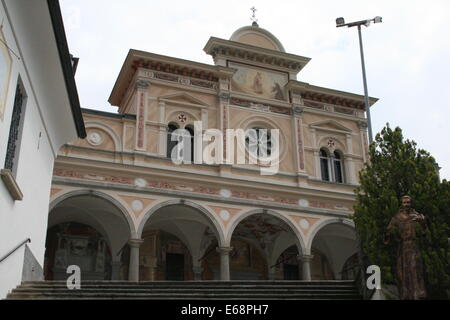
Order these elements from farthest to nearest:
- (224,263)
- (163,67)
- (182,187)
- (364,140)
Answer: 1. (364,140)
2. (163,67)
3. (182,187)
4. (224,263)

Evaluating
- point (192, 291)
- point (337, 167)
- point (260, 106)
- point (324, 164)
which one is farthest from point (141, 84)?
point (192, 291)

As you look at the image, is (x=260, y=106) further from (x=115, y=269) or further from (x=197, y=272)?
(x=115, y=269)

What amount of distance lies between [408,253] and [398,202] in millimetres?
1604

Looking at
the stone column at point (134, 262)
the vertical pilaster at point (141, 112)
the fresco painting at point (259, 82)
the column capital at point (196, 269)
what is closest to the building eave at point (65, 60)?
the stone column at point (134, 262)

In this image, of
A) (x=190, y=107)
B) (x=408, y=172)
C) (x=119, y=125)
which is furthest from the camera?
(x=190, y=107)

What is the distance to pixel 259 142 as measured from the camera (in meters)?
23.1

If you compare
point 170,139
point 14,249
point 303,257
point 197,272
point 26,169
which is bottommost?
point 14,249

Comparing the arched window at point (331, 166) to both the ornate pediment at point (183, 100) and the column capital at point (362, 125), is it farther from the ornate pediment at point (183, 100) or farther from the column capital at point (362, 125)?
the ornate pediment at point (183, 100)

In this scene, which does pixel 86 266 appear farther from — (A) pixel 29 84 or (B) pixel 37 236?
(A) pixel 29 84

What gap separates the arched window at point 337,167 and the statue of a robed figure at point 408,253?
1460cm
